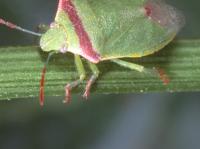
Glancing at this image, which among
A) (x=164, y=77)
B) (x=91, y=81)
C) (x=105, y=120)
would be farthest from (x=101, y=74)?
(x=105, y=120)

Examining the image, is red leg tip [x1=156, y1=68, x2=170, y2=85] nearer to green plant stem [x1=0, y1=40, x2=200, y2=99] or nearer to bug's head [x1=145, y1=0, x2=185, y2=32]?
green plant stem [x1=0, y1=40, x2=200, y2=99]

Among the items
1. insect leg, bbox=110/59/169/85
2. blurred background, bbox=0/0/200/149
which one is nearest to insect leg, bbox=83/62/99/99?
insect leg, bbox=110/59/169/85

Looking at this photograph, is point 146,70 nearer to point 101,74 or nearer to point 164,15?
point 101,74

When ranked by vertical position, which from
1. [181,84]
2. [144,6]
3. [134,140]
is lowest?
[134,140]

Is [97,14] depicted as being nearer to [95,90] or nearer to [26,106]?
[95,90]

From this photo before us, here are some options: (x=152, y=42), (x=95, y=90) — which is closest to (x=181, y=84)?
(x=152, y=42)

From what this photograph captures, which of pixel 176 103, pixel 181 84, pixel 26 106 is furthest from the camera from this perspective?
pixel 176 103

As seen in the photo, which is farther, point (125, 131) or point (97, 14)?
point (125, 131)
